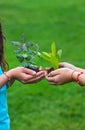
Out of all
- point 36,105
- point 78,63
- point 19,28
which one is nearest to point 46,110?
point 36,105

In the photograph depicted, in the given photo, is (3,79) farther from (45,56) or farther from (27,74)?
(45,56)

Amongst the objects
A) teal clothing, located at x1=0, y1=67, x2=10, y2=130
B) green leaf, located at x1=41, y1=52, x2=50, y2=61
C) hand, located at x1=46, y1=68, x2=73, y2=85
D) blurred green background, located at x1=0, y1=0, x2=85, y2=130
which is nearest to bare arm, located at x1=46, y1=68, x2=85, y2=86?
hand, located at x1=46, y1=68, x2=73, y2=85

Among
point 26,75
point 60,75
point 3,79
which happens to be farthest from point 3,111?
point 60,75

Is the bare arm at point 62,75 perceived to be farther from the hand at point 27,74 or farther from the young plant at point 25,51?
the young plant at point 25,51

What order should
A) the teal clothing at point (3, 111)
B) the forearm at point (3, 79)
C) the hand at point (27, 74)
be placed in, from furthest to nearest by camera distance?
the teal clothing at point (3, 111)
the forearm at point (3, 79)
the hand at point (27, 74)

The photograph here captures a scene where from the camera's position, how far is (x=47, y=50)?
10.3 meters

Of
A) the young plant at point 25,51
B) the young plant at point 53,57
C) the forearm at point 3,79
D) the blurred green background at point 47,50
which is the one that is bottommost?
the blurred green background at point 47,50

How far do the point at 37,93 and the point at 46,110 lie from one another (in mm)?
662

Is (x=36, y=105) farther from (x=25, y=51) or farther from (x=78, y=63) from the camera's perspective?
(x=25, y=51)

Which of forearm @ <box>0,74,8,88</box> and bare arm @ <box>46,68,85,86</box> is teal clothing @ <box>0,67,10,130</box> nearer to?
forearm @ <box>0,74,8,88</box>

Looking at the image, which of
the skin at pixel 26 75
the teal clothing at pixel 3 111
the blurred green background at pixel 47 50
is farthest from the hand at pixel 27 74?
the blurred green background at pixel 47 50

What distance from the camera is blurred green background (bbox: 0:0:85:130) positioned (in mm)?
6809

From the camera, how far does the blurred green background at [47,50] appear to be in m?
6.81

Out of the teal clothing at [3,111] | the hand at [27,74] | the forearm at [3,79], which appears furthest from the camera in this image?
the teal clothing at [3,111]
